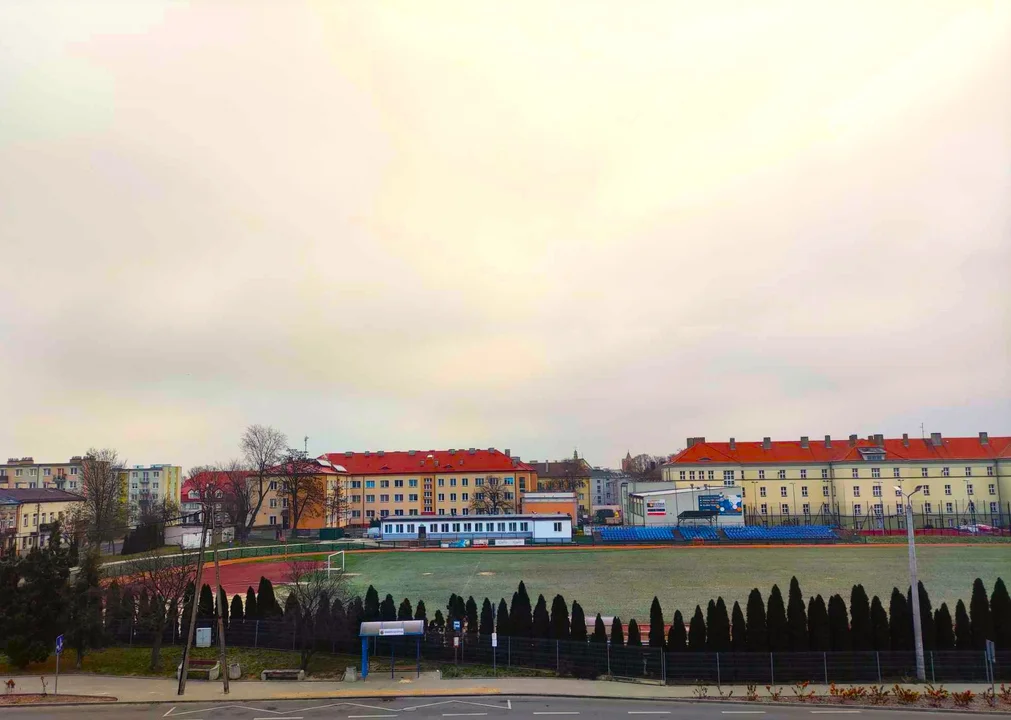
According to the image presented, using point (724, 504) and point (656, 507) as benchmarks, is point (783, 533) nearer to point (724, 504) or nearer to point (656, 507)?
point (724, 504)

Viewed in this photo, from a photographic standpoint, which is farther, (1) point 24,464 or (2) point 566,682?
(1) point 24,464

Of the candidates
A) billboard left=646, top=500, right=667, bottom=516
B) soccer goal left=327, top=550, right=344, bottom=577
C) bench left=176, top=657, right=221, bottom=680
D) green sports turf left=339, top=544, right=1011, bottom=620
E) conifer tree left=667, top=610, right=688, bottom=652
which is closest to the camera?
conifer tree left=667, top=610, right=688, bottom=652

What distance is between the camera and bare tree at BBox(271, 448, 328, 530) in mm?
89500

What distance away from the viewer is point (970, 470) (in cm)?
9519

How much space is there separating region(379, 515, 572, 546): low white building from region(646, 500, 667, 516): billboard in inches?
495

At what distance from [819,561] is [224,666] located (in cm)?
5277

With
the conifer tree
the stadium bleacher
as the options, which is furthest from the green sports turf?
the conifer tree

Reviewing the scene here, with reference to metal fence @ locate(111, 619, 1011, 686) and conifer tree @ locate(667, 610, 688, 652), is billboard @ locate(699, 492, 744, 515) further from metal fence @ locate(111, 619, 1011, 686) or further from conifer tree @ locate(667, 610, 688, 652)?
conifer tree @ locate(667, 610, 688, 652)

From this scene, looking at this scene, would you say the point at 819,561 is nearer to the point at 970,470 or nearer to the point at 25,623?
the point at 970,470

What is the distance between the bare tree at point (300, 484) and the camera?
8950 cm

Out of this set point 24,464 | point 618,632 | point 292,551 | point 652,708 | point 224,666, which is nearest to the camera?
point 652,708

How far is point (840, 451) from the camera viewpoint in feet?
334

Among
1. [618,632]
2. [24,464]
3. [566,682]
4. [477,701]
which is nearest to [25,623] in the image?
[477,701]

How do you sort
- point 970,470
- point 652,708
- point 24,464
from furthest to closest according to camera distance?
1. point 24,464
2. point 970,470
3. point 652,708
